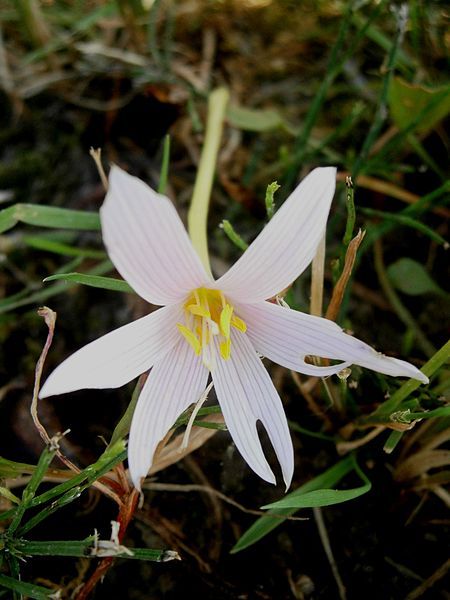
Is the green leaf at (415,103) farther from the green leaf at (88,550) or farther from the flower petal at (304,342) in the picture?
the green leaf at (88,550)

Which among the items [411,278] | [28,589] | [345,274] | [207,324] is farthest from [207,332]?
[411,278]

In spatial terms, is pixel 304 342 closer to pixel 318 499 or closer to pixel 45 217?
pixel 318 499

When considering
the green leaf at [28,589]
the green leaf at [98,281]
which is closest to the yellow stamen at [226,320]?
the green leaf at [98,281]

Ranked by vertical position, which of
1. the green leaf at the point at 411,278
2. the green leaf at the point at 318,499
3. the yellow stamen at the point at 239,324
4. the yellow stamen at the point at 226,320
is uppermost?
the yellow stamen at the point at 226,320

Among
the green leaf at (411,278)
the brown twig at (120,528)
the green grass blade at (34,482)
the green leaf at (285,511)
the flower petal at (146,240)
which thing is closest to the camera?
the flower petal at (146,240)

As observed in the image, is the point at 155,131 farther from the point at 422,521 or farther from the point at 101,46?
the point at 422,521

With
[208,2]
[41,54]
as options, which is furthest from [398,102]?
[41,54]

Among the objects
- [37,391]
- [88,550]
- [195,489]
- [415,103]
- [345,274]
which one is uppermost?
[415,103]

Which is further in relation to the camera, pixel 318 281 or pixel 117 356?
pixel 318 281
